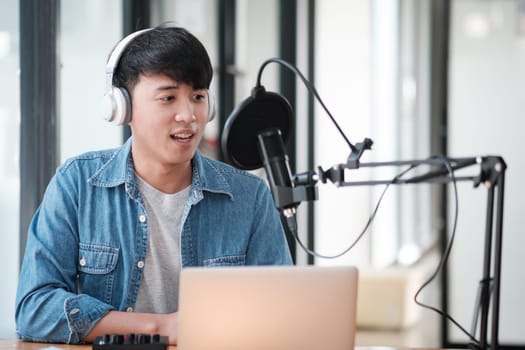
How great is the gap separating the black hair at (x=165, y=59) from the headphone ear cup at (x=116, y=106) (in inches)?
1.8

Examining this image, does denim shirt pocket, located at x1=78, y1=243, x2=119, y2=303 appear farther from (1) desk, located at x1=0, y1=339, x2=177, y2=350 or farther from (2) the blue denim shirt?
(1) desk, located at x1=0, y1=339, x2=177, y2=350

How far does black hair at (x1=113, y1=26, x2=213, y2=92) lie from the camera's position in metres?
2.18

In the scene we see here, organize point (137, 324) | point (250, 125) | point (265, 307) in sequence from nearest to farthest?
point (265, 307) → point (250, 125) → point (137, 324)

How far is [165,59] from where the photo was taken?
218 centimetres

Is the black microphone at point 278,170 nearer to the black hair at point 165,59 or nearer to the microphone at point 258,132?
the microphone at point 258,132

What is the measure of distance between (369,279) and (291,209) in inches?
147

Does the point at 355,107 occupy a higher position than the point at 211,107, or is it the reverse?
the point at 355,107

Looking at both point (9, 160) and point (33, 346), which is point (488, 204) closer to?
point (33, 346)

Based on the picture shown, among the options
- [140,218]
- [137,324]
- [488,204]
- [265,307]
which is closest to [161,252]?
[140,218]

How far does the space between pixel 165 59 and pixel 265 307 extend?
71 centimetres

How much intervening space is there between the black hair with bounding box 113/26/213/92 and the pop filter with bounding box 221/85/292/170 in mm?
379

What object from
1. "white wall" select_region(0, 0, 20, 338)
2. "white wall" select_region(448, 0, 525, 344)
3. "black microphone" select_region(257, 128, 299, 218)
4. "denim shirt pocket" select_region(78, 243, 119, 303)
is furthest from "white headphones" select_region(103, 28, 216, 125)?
"white wall" select_region(448, 0, 525, 344)

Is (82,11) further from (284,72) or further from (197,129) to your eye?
(284,72)

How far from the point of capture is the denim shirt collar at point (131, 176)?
225 cm
